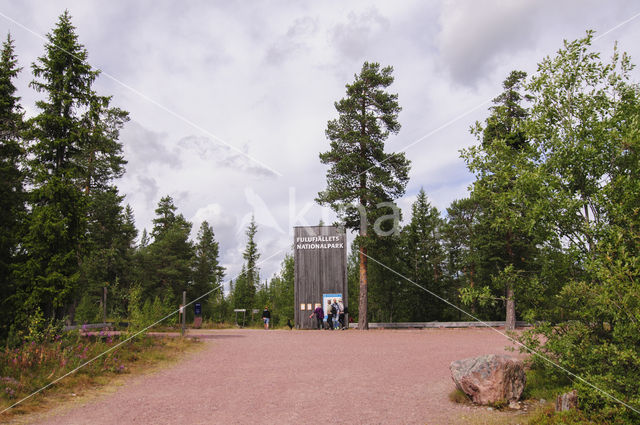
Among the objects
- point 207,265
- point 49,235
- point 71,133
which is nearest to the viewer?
point 49,235

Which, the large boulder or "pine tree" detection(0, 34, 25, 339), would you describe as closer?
the large boulder

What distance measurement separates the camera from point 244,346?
54.3ft

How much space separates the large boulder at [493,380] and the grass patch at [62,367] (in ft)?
25.6

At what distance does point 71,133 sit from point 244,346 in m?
9.98

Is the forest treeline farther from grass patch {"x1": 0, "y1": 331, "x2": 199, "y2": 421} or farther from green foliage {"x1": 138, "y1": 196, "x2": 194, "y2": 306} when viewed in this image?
green foliage {"x1": 138, "y1": 196, "x2": 194, "y2": 306}

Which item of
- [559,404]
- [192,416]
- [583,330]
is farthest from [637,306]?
[192,416]

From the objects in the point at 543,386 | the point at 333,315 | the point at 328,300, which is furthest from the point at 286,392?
the point at 328,300

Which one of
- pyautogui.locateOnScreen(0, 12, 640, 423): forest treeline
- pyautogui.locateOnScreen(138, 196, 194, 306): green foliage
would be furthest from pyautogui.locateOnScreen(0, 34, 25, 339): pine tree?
pyautogui.locateOnScreen(138, 196, 194, 306): green foliage

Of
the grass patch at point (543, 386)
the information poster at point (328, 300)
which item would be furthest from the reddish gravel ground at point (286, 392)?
the information poster at point (328, 300)

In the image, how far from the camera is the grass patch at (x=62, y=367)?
8.11 metres

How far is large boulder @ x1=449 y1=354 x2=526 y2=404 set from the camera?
292 inches

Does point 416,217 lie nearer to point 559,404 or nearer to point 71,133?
point 71,133

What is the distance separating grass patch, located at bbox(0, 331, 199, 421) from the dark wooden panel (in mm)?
14351

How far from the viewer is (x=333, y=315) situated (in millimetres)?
26031
